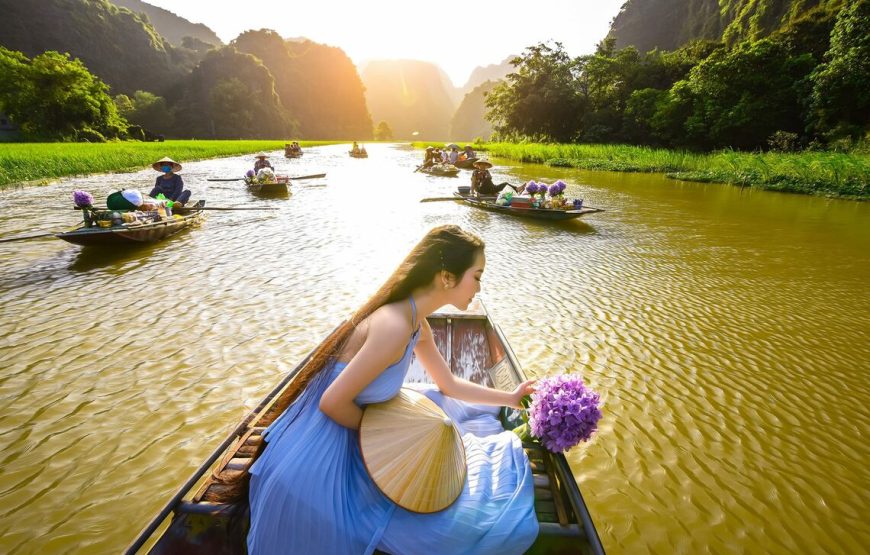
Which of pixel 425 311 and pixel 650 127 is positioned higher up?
pixel 650 127

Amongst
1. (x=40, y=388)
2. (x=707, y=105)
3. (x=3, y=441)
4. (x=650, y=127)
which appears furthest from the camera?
(x=650, y=127)

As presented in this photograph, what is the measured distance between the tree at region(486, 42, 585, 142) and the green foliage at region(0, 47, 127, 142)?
43944 mm

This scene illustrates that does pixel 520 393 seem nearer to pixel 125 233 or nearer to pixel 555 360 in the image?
pixel 555 360

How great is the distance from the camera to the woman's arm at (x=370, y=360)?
1.77 metres

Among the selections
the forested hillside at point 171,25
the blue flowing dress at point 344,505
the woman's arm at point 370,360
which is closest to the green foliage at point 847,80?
the blue flowing dress at point 344,505

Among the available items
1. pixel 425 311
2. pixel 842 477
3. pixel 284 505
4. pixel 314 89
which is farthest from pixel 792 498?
pixel 314 89

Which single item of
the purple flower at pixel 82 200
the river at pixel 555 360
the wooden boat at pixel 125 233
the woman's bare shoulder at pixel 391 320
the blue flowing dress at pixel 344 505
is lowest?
the river at pixel 555 360

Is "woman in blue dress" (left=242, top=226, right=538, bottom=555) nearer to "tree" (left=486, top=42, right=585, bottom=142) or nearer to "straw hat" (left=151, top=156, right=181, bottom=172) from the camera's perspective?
"straw hat" (left=151, top=156, right=181, bottom=172)

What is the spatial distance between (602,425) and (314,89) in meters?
130

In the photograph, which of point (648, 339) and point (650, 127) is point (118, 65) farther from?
point (648, 339)

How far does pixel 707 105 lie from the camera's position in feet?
98.9

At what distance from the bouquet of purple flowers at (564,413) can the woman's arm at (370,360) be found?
2.97 feet

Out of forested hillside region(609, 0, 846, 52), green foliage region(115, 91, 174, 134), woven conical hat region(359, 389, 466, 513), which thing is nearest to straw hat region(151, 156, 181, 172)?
woven conical hat region(359, 389, 466, 513)

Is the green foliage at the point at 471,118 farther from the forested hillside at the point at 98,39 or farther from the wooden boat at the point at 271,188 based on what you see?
the wooden boat at the point at 271,188
